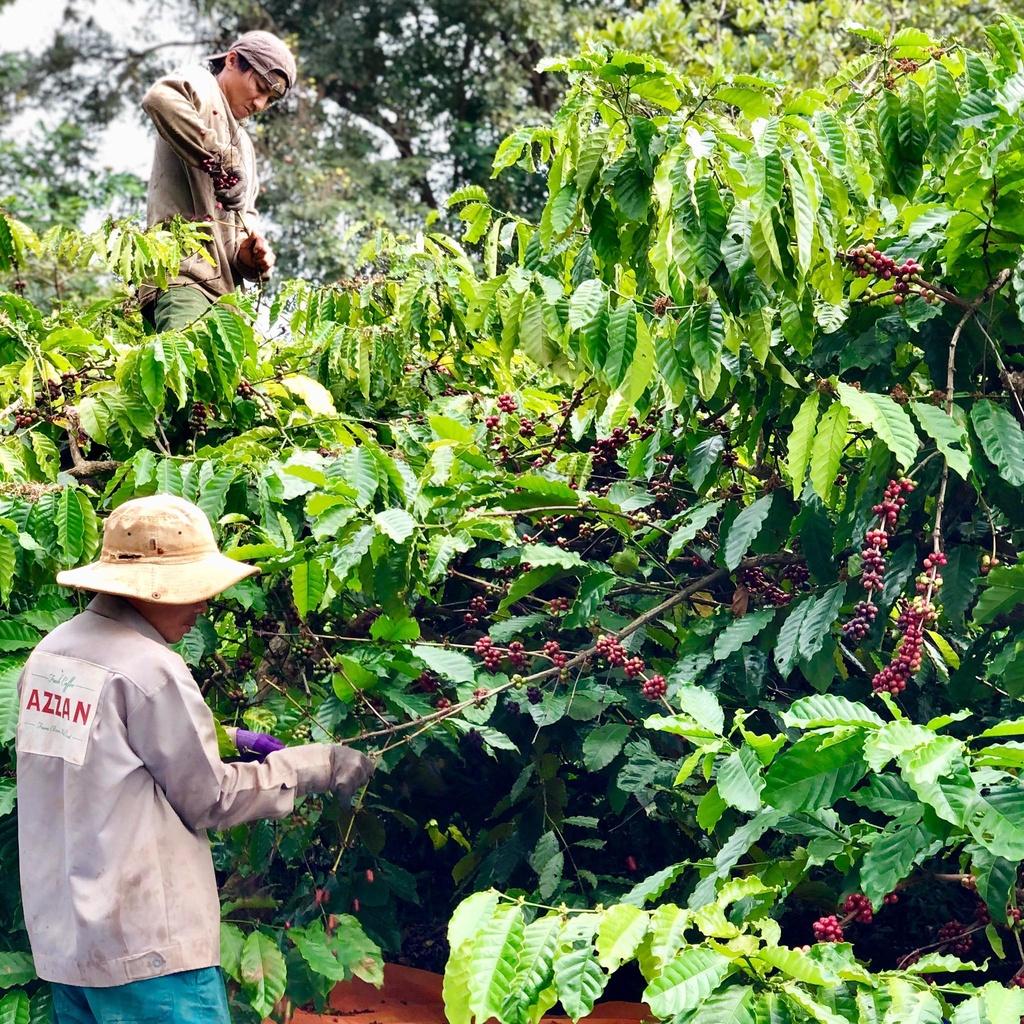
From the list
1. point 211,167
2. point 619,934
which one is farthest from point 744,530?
point 211,167

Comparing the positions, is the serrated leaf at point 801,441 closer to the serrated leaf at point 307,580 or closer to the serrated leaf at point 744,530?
the serrated leaf at point 744,530

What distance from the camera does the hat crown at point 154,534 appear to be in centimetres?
269

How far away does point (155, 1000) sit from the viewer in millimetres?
2545

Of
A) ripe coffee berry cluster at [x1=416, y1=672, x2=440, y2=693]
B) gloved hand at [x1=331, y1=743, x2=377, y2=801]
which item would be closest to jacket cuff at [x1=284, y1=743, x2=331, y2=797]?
gloved hand at [x1=331, y1=743, x2=377, y2=801]

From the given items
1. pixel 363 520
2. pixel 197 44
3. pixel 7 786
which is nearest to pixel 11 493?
pixel 7 786

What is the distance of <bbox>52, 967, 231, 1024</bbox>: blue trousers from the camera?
2541 millimetres

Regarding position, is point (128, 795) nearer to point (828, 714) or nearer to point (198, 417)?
point (828, 714)

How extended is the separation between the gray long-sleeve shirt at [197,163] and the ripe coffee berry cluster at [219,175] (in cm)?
2

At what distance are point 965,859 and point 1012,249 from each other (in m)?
1.29

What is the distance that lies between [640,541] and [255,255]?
5.83ft

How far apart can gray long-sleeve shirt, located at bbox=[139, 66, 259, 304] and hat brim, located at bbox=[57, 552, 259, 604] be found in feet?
6.40

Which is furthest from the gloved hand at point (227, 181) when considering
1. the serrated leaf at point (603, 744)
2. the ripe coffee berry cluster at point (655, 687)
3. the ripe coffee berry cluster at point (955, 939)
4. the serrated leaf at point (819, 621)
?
the ripe coffee berry cluster at point (955, 939)

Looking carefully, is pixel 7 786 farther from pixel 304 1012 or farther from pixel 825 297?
pixel 825 297

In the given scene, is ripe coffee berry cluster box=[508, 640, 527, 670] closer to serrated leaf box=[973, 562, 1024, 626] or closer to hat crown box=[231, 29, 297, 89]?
serrated leaf box=[973, 562, 1024, 626]
